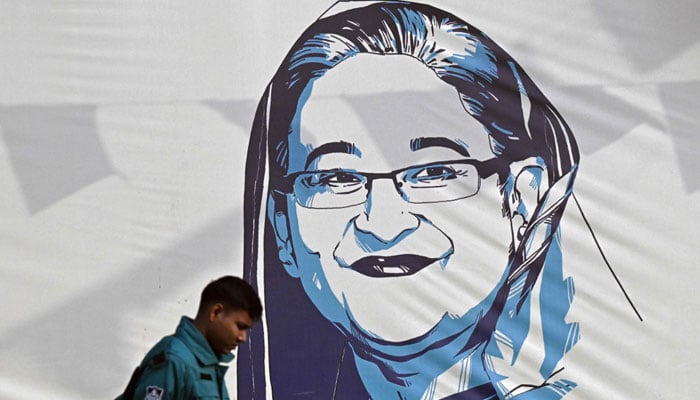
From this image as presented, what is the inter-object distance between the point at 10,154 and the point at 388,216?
139 centimetres

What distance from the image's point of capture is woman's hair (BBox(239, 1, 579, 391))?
424 cm

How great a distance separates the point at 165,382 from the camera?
2.59 metres

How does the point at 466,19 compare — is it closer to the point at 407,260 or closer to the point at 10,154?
the point at 407,260

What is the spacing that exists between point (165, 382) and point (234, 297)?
27 centimetres

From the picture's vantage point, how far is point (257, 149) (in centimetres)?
424

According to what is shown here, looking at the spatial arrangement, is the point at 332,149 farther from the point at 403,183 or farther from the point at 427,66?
the point at 427,66

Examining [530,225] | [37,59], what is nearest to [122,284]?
[37,59]

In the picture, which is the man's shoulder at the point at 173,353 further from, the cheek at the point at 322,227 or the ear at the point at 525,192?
the ear at the point at 525,192

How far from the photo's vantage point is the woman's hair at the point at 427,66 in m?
4.24

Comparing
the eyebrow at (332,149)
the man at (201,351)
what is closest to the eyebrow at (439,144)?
the eyebrow at (332,149)

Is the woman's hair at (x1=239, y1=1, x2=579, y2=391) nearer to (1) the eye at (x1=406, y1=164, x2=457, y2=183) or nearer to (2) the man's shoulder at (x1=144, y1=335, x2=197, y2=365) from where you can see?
(1) the eye at (x1=406, y1=164, x2=457, y2=183)

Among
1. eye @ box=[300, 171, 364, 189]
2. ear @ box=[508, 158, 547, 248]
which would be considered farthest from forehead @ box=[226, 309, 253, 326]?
ear @ box=[508, 158, 547, 248]

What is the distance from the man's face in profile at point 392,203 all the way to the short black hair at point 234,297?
146cm

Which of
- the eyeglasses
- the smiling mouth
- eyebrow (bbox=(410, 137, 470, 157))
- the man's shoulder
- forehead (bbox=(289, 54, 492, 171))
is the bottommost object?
the smiling mouth
